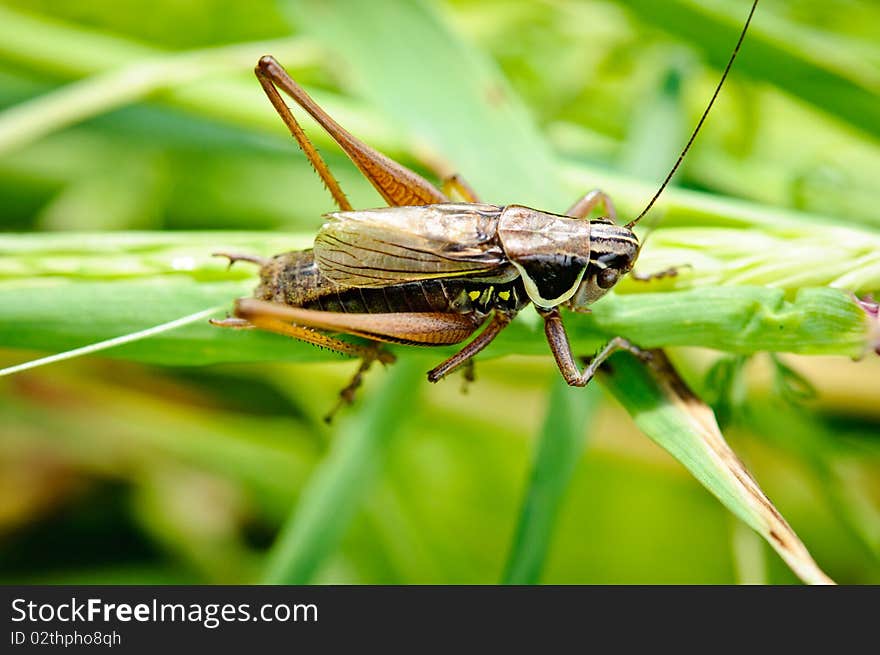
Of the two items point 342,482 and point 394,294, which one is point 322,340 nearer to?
point 394,294

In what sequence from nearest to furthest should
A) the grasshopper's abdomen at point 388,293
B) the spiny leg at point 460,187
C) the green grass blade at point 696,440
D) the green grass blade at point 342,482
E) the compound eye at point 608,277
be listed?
the green grass blade at point 696,440 < the compound eye at point 608,277 < the grasshopper's abdomen at point 388,293 < the green grass blade at point 342,482 < the spiny leg at point 460,187

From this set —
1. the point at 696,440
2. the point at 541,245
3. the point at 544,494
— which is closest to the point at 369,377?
the point at 541,245

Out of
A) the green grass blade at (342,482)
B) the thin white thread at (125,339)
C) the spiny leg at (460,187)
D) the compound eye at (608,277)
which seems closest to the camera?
the thin white thread at (125,339)

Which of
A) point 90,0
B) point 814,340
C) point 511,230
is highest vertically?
point 90,0

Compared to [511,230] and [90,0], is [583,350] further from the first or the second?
[90,0]

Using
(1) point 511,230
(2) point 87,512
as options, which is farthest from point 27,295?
(2) point 87,512

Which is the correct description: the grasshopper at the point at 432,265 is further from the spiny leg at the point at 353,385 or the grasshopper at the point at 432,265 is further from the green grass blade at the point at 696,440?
the green grass blade at the point at 696,440

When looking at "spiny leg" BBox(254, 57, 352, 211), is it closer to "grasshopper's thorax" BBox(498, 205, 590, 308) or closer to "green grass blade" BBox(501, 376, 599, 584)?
"grasshopper's thorax" BBox(498, 205, 590, 308)

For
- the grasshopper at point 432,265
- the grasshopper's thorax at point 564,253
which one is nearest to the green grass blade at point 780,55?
the grasshopper at point 432,265
